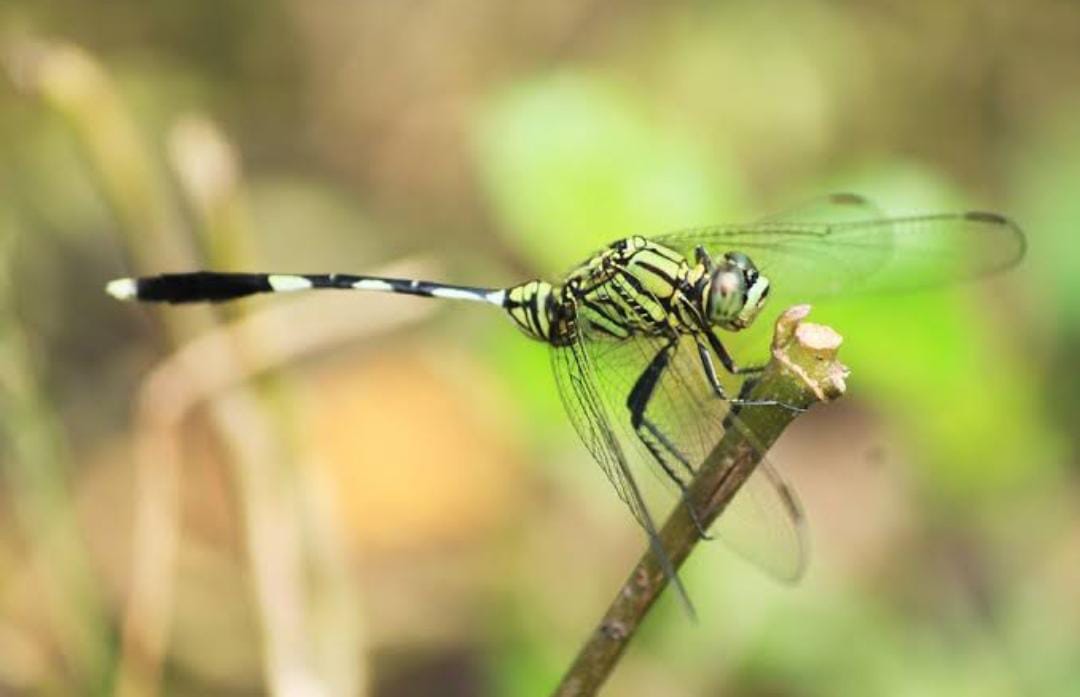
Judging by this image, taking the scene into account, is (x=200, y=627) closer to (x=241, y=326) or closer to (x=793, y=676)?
(x=241, y=326)

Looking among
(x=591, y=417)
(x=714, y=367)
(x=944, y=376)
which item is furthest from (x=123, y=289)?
(x=944, y=376)

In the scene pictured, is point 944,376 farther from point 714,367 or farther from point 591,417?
point 591,417

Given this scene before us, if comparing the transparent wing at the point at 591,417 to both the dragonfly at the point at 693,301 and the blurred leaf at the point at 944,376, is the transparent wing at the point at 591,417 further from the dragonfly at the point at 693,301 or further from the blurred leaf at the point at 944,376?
the blurred leaf at the point at 944,376

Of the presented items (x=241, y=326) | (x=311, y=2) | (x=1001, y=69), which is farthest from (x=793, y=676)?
(x=311, y=2)

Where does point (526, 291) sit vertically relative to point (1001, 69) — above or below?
below

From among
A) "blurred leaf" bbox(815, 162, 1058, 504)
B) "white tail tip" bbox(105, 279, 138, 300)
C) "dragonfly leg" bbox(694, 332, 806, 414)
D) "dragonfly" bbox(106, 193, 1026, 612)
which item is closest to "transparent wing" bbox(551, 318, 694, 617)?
"dragonfly" bbox(106, 193, 1026, 612)

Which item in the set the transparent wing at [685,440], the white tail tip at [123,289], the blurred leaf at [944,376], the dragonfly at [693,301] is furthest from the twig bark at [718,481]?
the white tail tip at [123,289]

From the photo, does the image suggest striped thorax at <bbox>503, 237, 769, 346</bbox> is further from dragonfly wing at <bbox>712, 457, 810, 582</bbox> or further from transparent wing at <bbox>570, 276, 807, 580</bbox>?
dragonfly wing at <bbox>712, 457, 810, 582</bbox>
